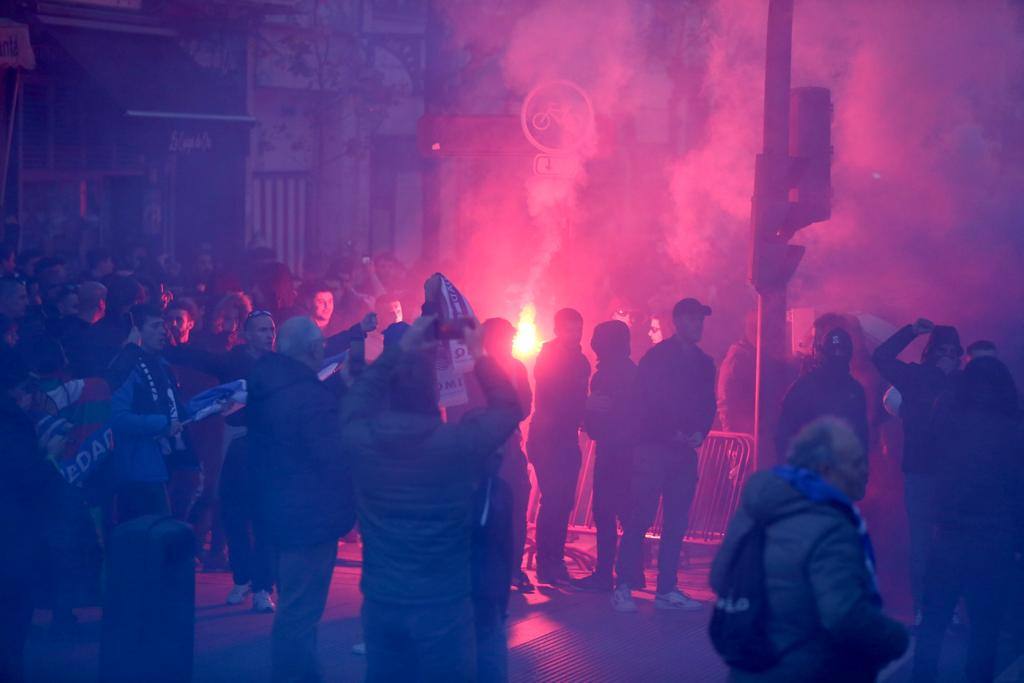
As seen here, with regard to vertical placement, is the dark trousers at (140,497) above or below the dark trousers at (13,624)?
above

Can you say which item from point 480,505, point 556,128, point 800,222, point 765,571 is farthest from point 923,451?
point 556,128

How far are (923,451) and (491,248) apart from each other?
34.4ft

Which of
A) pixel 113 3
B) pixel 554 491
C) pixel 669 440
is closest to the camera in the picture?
pixel 669 440

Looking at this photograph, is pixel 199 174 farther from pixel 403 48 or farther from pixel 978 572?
pixel 978 572

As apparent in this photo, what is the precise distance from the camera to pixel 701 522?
30.5 ft

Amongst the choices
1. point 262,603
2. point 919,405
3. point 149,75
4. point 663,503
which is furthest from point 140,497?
point 149,75

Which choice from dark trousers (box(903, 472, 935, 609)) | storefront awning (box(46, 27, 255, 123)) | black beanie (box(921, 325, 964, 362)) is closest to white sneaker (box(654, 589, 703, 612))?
dark trousers (box(903, 472, 935, 609))

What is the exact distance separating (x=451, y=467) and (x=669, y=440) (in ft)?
11.7

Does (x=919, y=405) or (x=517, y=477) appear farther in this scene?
(x=517, y=477)

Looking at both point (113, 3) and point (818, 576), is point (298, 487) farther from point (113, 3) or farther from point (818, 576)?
point (113, 3)

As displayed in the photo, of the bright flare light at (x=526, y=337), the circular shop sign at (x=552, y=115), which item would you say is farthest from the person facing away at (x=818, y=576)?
the circular shop sign at (x=552, y=115)

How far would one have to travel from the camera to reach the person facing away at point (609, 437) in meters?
8.10

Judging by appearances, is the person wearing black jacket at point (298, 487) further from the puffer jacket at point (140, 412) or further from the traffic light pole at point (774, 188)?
the traffic light pole at point (774, 188)

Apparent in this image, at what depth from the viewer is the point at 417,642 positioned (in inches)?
182
